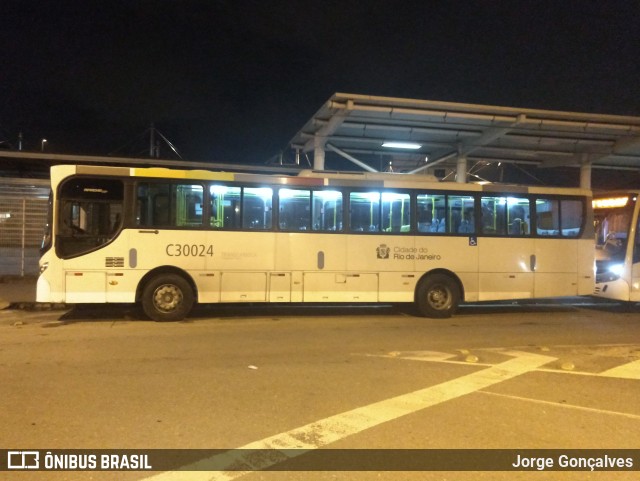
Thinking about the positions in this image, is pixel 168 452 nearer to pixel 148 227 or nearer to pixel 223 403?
pixel 223 403

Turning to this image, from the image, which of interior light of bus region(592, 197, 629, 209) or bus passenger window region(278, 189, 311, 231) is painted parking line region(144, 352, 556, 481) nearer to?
bus passenger window region(278, 189, 311, 231)

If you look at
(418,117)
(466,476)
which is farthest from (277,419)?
(418,117)

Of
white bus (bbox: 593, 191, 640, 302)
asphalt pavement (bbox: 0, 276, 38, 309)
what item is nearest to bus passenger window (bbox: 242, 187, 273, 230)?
asphalt pavement (bbox: 0, 276, 38, 309)

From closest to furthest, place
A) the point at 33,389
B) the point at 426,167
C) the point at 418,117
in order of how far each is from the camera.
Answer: the point at 33,389, the point at 418,117, the point at 426,167

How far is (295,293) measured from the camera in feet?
38.8

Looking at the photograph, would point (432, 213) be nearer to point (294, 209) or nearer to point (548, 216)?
point (548, 216)

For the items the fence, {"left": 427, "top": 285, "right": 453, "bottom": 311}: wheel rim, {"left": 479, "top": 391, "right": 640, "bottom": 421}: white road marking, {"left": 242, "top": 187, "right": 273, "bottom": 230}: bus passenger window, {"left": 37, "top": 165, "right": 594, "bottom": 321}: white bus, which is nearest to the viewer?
{"left": 479, "top": 391, "right": 640, "bottom": 421}: white road marking

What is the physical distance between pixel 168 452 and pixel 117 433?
2.31 ft

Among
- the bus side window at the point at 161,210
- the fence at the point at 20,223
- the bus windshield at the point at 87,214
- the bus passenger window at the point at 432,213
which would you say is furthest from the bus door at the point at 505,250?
the fence at the point at 20,223

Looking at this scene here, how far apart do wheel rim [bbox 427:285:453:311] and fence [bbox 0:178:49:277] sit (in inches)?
544

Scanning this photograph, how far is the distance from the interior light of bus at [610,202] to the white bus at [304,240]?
1.77 metres

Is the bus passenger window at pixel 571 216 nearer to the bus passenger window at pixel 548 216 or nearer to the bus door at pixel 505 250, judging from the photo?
the bus passenger window at pixel 548 216

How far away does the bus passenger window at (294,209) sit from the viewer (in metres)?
11.9

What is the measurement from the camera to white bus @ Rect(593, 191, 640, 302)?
528 inches
